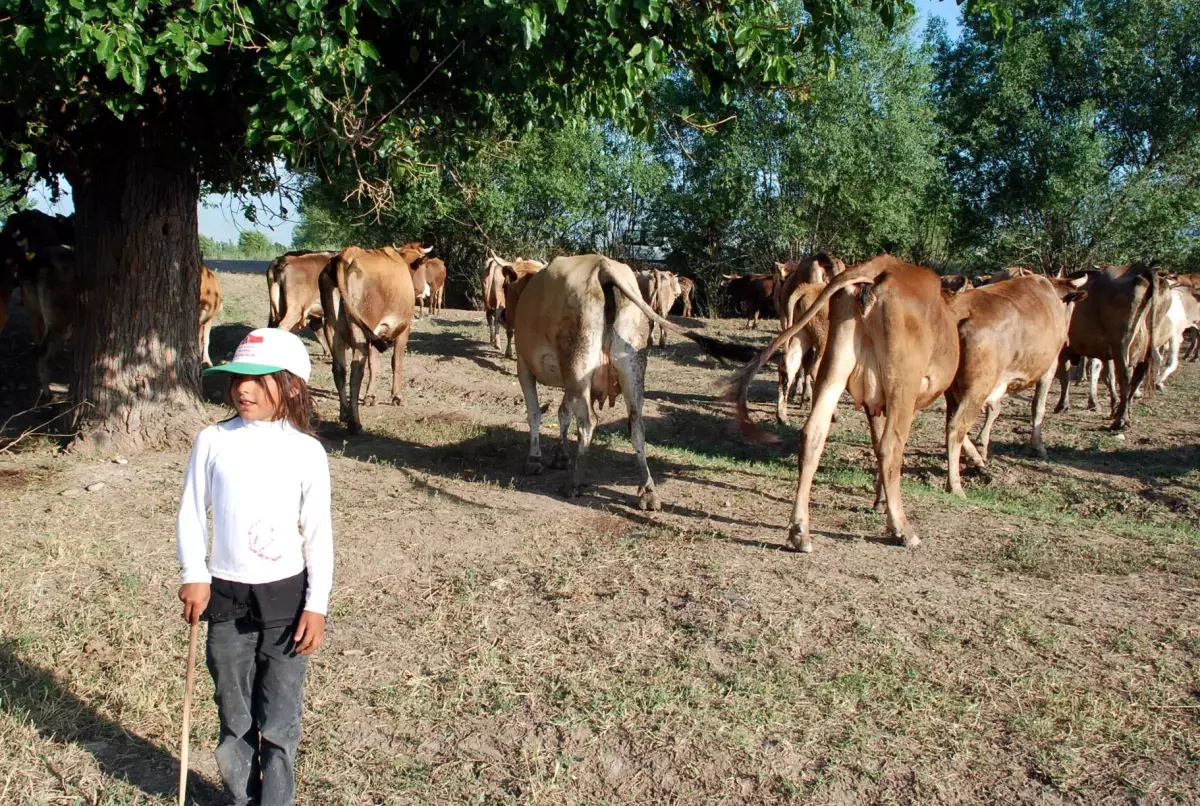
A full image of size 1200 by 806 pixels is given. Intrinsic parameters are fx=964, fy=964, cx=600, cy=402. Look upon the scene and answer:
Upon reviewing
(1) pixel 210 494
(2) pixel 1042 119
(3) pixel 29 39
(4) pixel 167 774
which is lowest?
(4) pixel 167 774

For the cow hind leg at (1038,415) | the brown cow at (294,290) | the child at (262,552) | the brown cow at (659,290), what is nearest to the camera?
the child at (262,552)

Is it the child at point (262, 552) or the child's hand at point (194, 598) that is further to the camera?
the child at point (262, 552)

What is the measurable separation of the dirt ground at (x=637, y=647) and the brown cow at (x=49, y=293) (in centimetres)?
292


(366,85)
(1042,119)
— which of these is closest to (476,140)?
(366,85)

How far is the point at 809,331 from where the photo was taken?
10.8m

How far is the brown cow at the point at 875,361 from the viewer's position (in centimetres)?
651

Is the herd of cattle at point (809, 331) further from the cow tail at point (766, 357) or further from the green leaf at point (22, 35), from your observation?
the green leaf at point (22, 35)

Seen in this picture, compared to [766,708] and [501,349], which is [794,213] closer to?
[501,349]

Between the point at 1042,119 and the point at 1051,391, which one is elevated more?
the point at 1042,119

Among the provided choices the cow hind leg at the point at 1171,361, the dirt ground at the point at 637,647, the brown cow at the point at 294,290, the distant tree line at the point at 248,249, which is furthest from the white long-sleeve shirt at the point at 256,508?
the distant tree line at the point at 248,249

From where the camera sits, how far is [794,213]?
3050 centimetres

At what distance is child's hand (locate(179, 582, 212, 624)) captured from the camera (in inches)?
129

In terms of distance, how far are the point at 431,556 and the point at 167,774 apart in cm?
257

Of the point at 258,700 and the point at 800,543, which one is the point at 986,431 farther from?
the point at 258,700
